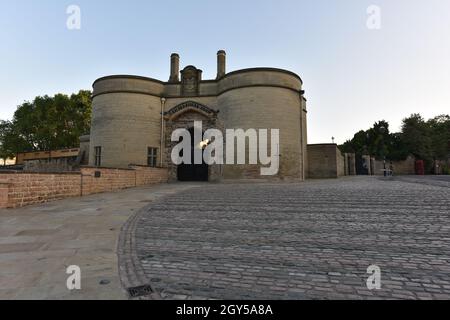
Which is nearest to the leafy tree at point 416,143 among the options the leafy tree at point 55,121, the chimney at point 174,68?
the chimney at point 174,68

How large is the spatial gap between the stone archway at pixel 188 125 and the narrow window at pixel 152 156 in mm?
985

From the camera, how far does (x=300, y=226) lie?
5.68 m

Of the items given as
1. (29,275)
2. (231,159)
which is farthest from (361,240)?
(231,159)

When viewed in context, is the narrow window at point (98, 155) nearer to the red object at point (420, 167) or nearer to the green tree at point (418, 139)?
the red object at point (420, 167)

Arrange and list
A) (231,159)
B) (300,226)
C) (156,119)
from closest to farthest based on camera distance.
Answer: (300,226), (231,159), (156,119)

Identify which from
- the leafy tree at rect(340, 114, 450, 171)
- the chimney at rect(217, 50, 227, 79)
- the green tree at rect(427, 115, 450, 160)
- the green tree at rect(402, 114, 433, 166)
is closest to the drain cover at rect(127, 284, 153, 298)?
the chimney at rect(217, 50, 227, 79)

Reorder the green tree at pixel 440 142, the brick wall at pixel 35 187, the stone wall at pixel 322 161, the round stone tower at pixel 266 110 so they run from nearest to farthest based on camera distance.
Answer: the brick wall at pixel 35 187
the round stone tower at pixel 266 110
the stone wall at pixel 322 161
the green tree at pixel 440 142

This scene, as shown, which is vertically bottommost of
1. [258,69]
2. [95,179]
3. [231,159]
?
[95,179]

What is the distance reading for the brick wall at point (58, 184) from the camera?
864 cm

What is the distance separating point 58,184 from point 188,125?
38.5ft

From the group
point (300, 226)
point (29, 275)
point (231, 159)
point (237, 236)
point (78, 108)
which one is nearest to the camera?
point (29, 275)

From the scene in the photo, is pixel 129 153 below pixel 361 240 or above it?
above

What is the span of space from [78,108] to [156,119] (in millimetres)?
25360

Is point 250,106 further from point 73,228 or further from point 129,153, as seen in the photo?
point 73,228
